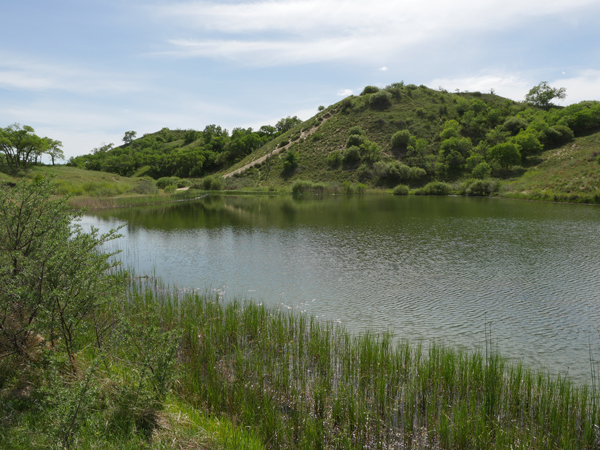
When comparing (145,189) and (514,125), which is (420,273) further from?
(514,125)

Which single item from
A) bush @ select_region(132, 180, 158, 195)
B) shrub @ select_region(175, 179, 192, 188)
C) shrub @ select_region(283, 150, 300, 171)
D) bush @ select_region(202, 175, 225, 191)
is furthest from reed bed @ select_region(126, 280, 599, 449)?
shrub @ select_region(175, 179, 192, 188)

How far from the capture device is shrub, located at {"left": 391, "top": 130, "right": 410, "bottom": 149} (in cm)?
8925

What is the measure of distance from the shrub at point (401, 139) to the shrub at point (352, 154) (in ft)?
32.0

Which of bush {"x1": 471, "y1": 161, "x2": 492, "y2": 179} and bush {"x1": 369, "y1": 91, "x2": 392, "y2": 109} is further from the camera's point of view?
bush {"x1": 369, "y1": 91, "x2": 392, "y2": 109}

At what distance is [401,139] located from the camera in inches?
3524

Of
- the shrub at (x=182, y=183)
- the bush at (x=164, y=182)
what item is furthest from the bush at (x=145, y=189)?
the shrub at (x=182, y=183)

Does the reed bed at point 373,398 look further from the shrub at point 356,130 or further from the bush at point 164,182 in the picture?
the shrub at point 356,130

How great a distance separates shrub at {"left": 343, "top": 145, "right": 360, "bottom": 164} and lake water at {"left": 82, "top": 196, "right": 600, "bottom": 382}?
58.6 m

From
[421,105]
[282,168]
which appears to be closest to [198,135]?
[282,168]

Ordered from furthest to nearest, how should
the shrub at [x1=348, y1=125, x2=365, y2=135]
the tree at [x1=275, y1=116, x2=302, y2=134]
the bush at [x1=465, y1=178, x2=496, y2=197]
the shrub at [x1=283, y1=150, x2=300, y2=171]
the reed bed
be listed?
the tree at [x1=275, y1=116, x2=302, y2=134] < the shrub at [x1=348, y1=125, x2=365, y2=135] < the shrub at [x1=283, y1=150, x2=300, y2=171] < the bush at [x1=465, y1=178, x2=496, y2=197] < the reed bed

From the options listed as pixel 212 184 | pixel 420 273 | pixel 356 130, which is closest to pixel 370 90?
pixel 356 130

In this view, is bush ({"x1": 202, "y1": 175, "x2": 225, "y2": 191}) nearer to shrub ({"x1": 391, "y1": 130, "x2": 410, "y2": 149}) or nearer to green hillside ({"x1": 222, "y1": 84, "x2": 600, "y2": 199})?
green hillside ({"x1": 222, "y1": 84, "x2": 600, "y2": 199})

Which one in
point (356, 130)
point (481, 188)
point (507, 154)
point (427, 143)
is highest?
point (356, 130)

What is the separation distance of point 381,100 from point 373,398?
4327 inches
